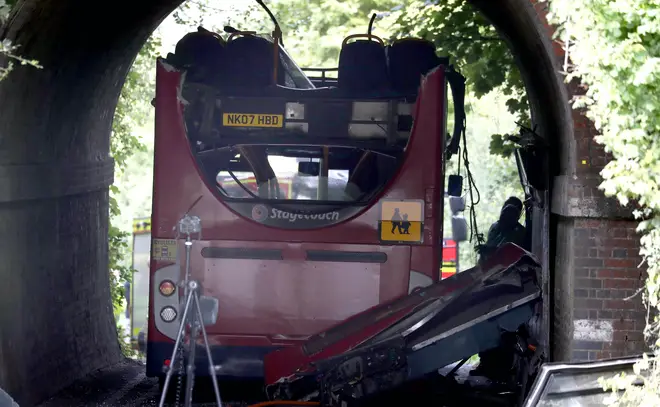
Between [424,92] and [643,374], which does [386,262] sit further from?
[643,374]

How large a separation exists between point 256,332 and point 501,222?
13.5 feet

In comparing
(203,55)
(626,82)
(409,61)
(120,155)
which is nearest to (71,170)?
(203,55)

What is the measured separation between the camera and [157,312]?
10.1 metres

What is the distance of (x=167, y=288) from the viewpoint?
10117 mm

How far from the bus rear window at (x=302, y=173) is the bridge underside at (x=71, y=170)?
5.47ft

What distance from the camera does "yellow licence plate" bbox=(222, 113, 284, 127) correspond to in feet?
33.8

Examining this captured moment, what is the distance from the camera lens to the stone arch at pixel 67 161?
10.1 m

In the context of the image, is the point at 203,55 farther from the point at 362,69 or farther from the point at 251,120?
the point at 362,69

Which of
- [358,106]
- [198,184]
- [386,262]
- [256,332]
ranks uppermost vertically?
[358,106]

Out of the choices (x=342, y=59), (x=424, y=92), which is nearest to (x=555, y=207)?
(x=424, y=92)

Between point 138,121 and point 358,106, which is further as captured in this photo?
point 138,121

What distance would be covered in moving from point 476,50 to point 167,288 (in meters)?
7.18

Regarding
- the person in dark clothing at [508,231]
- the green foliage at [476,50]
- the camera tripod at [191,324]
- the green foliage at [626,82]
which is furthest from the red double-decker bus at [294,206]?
the green foliage at [476,50]

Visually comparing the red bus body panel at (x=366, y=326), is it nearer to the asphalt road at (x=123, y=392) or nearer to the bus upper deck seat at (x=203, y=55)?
the asphalt road at (x=123, y=392)
